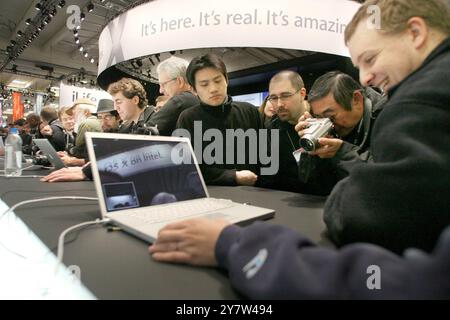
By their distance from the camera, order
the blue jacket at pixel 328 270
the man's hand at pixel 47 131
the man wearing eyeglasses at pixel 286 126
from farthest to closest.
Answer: the man's hand at pixel 47 131, the man wearing eyeglasses at pixel 286 126, the blue jacket at pixel 328 270

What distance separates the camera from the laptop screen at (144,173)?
2.21 ft

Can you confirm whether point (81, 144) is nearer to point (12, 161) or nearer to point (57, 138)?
point (12, 161)

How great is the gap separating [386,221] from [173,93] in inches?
70.2

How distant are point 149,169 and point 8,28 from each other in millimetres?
8362

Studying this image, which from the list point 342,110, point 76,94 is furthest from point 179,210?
point 76,94

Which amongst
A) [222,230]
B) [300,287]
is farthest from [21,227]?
[300,287]

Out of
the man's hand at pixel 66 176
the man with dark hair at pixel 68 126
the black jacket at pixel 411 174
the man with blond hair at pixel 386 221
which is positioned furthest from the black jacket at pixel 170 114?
the man with dark hair at pixel 68 126

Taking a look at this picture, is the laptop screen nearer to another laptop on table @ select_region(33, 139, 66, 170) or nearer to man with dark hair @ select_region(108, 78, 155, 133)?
man with dark hair @ select_region(108, 78, 155, 133)

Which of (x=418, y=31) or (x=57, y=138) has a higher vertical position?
(x=418, y=31)

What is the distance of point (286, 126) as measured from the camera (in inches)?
55.9

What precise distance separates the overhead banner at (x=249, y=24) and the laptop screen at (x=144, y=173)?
166 centimetres

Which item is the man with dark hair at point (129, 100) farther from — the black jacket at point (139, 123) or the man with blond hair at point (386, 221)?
the man with blond hair at point (386, 221)

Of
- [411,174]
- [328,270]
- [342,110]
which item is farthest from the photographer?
[342,110]
